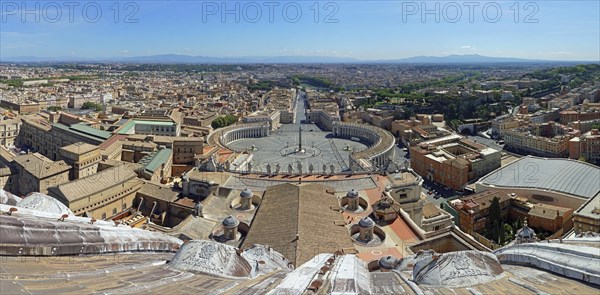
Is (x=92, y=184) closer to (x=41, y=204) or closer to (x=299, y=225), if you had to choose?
(x=299, y=225)

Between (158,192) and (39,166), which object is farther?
(39,166)

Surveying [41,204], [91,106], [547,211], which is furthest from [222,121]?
[41,204]

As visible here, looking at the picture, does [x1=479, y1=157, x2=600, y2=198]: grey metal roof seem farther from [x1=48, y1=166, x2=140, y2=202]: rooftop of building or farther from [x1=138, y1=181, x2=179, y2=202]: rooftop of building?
[x1=48, y1=166, x2=140, y2=202]: rooftop of building

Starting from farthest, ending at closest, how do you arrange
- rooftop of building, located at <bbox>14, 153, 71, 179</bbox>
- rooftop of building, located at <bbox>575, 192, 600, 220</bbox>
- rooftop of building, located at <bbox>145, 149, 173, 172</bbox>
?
rooftop of building, located at <bbox>145, 149, 173, 172</bbox> < rooftop of building, located at <bbox>14, 153, 71, 179</bbox> < rooftop of building, located at <bbox>575, 192, 600, 220</bbox>

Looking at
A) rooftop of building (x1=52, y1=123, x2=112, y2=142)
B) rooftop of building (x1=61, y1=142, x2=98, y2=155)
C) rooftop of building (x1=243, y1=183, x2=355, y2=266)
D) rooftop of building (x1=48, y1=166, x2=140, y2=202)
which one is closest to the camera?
rooftop of building (x1=243, y1=183, x2=355, y2=266)

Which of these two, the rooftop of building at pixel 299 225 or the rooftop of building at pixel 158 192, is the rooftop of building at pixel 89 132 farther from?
the rooftop of building at pixel 299 225

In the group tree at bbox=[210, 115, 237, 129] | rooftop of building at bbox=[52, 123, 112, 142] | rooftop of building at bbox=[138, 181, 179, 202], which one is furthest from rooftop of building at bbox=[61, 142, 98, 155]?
tree at bbox=[210, 115, 237, 129]

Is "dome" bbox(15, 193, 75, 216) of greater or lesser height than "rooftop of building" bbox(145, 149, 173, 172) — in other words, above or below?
above

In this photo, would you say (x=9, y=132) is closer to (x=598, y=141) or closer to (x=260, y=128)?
(x=260, y=128)
